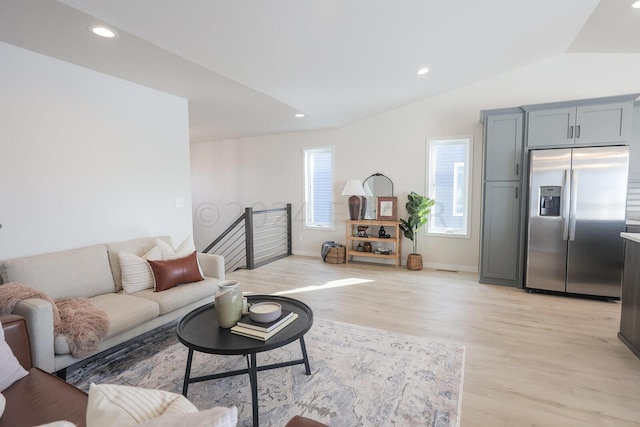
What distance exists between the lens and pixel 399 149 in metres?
5.19

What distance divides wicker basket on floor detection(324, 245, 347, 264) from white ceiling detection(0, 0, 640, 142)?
7.58 ft

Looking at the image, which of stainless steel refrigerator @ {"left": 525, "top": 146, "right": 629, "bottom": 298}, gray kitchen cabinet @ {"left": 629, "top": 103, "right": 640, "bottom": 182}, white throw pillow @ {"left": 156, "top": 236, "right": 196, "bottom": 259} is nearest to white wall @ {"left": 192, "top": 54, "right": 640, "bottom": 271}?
gray kitchen cabinet @ {"left": 629, "top": 103, "right": 640, "bottom": 182}

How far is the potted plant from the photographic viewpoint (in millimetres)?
4840

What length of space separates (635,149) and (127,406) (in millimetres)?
5297

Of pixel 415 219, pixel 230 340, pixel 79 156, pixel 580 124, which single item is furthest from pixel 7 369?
pixel 580 124

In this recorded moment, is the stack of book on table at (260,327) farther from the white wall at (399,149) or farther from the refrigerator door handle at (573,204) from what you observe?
the white wall at (399,149)

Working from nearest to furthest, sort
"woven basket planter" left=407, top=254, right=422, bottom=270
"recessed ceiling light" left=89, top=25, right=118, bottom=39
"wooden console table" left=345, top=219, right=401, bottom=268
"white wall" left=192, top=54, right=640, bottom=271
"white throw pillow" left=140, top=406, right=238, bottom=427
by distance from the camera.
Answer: "white throw pillow" left=140, top=406, right=238, bottom=427, "recessed ceiling light" left=89, top=25, right=118, bottom=39, "white wall" left=192, top=54, right=640, bottom=271, "woven basket planter" left=407, top=254, right=422, bottom=270, "wooden console table" left=345, top=219, right=401, bottom=268

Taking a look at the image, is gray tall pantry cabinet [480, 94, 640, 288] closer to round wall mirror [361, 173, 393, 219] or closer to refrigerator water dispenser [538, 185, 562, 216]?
refrigerator water dispenser [538, 185, 562, 216]

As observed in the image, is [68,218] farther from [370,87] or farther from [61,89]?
[370,87]

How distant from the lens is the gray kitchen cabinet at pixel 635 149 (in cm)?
371

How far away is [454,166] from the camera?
491 centimetres

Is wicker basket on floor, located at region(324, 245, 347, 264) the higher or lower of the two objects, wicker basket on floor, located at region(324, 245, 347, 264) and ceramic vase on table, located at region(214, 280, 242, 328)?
the lower

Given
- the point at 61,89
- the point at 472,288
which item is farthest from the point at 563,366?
the point at 61,89

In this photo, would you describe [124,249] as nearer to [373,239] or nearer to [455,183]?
[373,239]
